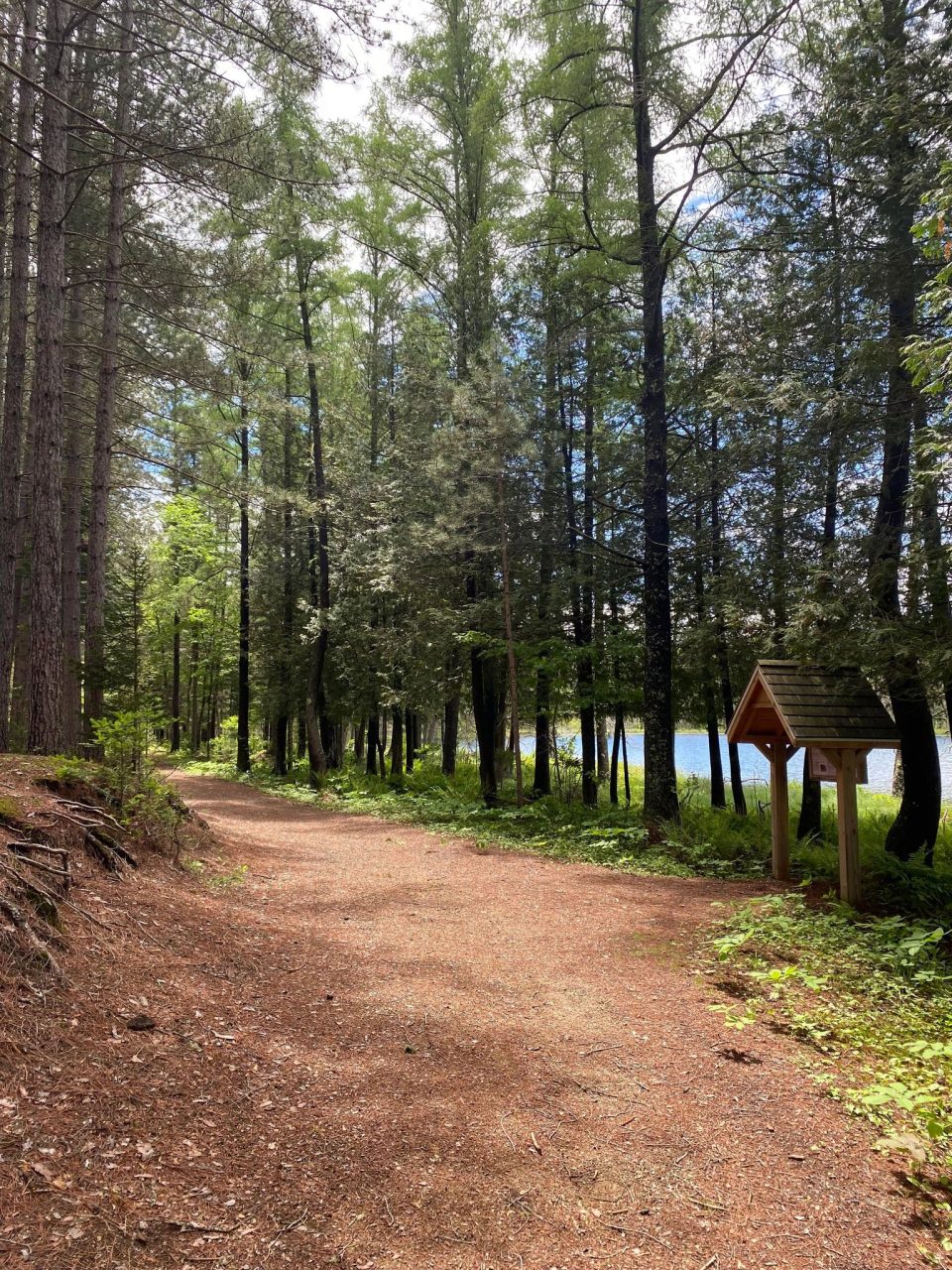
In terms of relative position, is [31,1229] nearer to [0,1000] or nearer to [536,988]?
[0,1000]

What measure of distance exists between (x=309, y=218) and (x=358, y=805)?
42.2ft

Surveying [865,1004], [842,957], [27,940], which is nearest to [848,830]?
[842,957]

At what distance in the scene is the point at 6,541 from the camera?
9492 millimetres

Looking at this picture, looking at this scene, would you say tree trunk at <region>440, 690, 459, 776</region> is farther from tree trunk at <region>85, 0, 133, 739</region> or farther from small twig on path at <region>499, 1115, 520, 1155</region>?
small twig on path at <region>499, 1115, 520, 1155</region>

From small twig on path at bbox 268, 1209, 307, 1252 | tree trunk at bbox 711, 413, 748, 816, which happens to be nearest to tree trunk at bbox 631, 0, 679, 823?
tree trunk at bbox 711, 413, 748, 816

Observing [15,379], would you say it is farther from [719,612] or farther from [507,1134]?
[507,1134]

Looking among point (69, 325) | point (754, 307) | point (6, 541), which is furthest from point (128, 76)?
point (754, 307)

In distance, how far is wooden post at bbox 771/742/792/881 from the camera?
7.59 metres

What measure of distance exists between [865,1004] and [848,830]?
2.47m

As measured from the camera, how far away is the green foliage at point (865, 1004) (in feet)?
9.95

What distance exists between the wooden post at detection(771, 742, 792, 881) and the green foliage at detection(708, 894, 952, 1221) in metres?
1.36

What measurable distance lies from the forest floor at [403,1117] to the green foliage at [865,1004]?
0.17 metres

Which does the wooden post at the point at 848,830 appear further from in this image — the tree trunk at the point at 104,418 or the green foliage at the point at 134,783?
the tree trunk at the point at 104,418

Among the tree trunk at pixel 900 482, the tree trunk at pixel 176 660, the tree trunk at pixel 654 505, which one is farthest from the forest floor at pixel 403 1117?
the tree trunk at pixel 176 660
